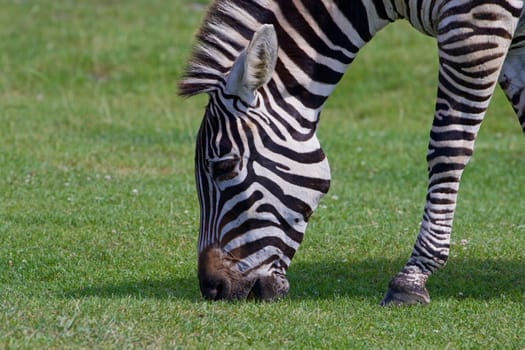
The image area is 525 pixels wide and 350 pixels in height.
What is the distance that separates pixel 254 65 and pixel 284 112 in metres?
0.48

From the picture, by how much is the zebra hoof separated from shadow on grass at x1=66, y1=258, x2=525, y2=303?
26 centimetres

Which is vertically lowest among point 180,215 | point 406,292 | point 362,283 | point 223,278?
point 180,215

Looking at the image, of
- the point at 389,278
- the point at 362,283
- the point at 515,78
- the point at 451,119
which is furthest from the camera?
the point at 389,278

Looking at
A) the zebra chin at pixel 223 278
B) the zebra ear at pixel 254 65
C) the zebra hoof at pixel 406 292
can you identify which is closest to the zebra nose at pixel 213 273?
the zebra chin at pixel 223 278

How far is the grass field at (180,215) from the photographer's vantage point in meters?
6.09

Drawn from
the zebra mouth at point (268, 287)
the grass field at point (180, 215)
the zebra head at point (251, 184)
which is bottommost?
the grass field at point (180, 215)

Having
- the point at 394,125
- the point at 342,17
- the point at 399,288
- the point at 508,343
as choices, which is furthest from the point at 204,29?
the point at 394,125

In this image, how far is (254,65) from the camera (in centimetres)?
646

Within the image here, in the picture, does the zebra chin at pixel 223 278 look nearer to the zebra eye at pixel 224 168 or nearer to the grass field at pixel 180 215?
the grass field at pixel 180 215

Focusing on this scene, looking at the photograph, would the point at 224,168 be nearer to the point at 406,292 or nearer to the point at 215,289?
the point at 215,289

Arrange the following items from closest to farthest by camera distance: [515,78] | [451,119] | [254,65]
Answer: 1. [254,65]
2. [451,119]
3. [515,78]

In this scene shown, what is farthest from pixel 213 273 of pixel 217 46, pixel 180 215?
pixel 180 215

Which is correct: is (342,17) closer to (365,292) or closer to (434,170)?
(434,170)

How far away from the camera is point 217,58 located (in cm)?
673
